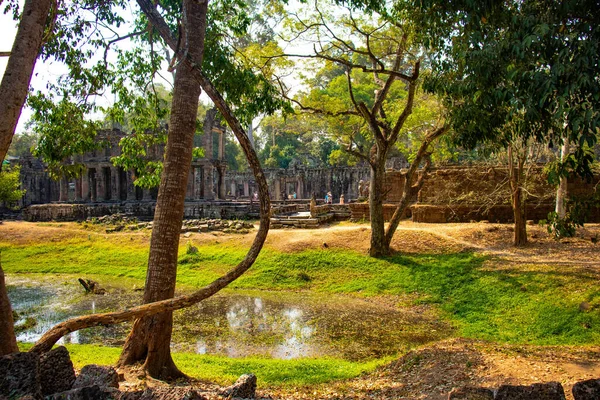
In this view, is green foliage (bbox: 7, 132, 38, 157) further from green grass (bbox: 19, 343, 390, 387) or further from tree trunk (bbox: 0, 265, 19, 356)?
tree trunk (bbox: 0, 265, 19, 356)

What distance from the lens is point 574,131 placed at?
4809 mm

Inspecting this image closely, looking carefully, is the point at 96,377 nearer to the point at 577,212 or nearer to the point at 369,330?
the point at 577,212

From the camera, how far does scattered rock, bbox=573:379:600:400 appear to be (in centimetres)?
349

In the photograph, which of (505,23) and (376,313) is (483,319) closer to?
(376,313)

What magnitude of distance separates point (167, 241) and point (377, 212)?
1042 cm

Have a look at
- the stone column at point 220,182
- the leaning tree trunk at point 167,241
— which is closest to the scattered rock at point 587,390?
the leaning tree trunk at point 167,241

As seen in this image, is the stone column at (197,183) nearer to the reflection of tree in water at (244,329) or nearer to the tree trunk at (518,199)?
the reflection of tree in water at (244,329)

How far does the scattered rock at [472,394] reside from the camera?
371 centimetres

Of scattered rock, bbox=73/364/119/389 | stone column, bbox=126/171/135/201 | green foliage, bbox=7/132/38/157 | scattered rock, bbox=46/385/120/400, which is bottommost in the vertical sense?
scattered rock, bbox=73/364/119/389

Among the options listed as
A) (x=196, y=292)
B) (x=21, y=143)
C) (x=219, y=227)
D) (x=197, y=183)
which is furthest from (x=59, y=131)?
(x=21, y=143)

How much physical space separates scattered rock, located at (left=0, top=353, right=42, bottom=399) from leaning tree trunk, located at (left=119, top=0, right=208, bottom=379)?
2906 mm

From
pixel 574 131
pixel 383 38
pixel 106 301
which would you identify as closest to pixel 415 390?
pixel 574 131

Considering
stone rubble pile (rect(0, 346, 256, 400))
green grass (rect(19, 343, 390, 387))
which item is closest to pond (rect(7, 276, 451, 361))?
green grass (rect(19, 343, 390, 387))

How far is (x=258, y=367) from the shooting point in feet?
26.3
